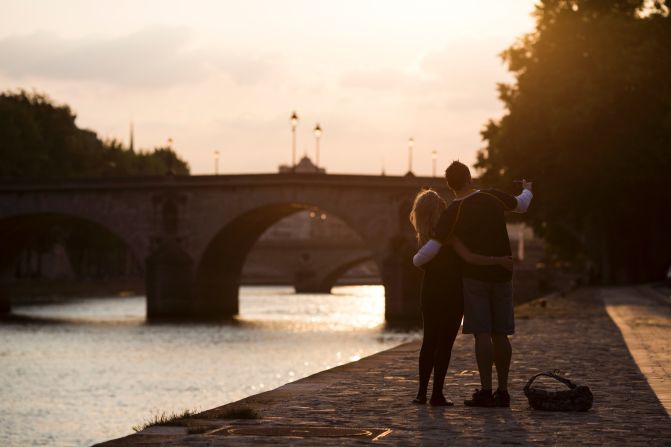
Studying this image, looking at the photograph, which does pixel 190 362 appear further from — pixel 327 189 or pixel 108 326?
pixel 327 189

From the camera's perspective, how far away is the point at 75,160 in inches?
3664

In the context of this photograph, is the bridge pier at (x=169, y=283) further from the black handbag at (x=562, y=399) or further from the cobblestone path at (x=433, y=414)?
the black handbag at (x=562, y=399)

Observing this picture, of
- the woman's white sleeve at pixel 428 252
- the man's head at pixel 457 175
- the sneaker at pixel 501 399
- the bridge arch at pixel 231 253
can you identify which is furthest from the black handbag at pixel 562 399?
the bridge arch at pixel 231 253

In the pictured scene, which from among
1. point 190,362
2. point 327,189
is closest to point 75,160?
point 327,189

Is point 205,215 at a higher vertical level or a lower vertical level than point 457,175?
higher

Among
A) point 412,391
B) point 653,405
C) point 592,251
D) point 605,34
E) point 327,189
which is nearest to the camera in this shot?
point 653,405

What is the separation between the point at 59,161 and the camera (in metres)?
91.3

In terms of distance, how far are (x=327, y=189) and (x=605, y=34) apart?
71.0ft

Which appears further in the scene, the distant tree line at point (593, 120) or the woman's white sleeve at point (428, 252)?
the distant tree line at point (593, 120)

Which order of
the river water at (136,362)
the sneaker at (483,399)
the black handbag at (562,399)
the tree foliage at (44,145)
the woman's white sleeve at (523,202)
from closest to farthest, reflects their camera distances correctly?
the black handbag at (562,399) → the sneaker at (483,399) → the woman's white sleeve at (523,202) → the river water at (136,362) → the tree foliage at (44,145)

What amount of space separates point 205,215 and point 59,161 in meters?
18.6

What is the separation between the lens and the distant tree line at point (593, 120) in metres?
54.2

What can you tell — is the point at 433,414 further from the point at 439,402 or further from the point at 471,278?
the point at 471,278

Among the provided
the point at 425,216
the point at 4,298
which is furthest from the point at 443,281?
the point at 4,298
